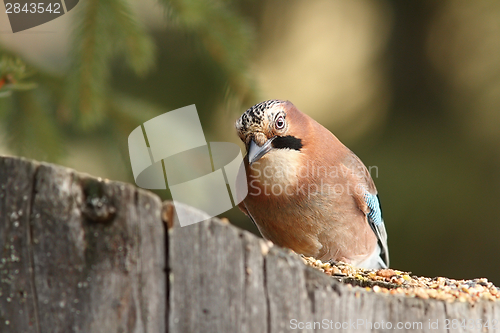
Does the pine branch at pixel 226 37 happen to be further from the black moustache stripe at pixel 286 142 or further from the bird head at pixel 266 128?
the black moustache stripe at pixel 286 142

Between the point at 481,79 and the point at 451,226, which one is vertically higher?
the point at 481,79

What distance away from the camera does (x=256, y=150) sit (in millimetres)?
2449

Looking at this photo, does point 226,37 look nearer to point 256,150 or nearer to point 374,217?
point 256,150

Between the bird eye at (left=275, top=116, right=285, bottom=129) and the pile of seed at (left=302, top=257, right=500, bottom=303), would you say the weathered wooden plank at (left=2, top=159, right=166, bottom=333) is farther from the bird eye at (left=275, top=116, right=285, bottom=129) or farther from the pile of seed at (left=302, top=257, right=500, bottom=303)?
the bird eye at (left=275, top=116, right=285, bottom=129)

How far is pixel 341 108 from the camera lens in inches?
201

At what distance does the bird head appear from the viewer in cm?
246

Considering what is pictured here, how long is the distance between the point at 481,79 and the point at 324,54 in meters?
1.64

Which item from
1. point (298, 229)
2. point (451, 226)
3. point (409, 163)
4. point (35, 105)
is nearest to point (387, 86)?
point (409, 163)

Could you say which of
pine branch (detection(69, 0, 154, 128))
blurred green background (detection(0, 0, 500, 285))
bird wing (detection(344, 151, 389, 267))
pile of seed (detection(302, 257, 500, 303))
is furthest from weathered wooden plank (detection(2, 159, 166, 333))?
blurred green background (detection(0, 0, 500, 285))

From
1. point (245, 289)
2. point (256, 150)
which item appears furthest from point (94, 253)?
point (256, 150)

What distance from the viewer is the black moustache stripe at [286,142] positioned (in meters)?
2.56

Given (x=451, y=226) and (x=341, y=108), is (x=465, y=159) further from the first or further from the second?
(x=341, y=108)

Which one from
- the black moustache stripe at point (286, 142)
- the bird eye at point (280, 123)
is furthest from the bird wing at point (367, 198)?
the bird eye at point (280, 123)

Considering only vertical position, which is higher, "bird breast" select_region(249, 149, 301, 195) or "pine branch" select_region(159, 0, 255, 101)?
"pine branch" select_region(159, 0, 255, 101)
